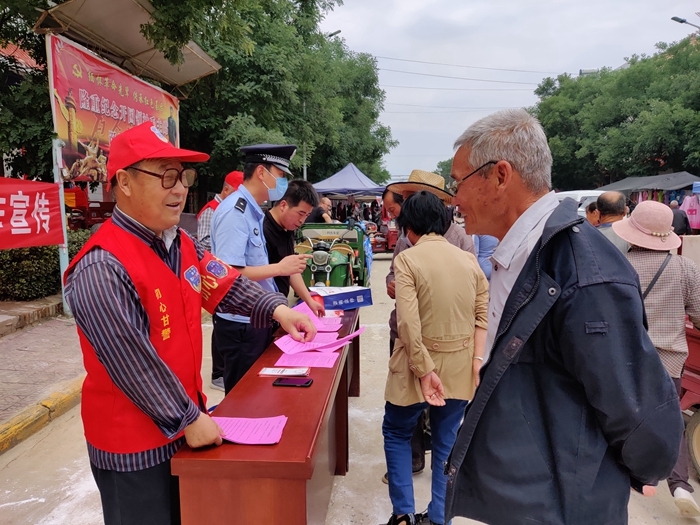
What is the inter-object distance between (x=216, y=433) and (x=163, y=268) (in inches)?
20.7

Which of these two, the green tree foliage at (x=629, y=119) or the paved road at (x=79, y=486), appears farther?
the green tree foliage at (x=629, y=119)

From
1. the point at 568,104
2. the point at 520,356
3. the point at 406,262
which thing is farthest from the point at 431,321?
the point at 568,104

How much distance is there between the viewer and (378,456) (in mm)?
3232

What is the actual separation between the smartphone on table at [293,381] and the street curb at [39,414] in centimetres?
250

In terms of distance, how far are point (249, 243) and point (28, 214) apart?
3253mm

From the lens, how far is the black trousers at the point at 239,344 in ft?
8.98

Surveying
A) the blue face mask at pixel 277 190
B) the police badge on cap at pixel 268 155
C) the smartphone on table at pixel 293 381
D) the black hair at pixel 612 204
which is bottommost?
the smartphone on table at pixel 293 381

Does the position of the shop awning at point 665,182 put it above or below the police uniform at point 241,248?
above

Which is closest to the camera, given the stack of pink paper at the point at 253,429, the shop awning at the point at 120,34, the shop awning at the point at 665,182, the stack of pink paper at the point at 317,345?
the stack of pink paper at the point at 253,429

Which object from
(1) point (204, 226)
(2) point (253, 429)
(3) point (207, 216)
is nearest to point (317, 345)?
(2) point (253, 429)

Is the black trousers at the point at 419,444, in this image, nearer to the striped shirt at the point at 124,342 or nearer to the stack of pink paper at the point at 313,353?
the stack of pink paper at the point at 313,353

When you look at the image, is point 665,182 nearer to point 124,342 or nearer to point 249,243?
point 249,243

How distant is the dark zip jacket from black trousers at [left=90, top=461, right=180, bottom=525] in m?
0.91

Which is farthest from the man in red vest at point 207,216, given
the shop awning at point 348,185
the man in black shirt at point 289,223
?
the shop awning at point 348,185
